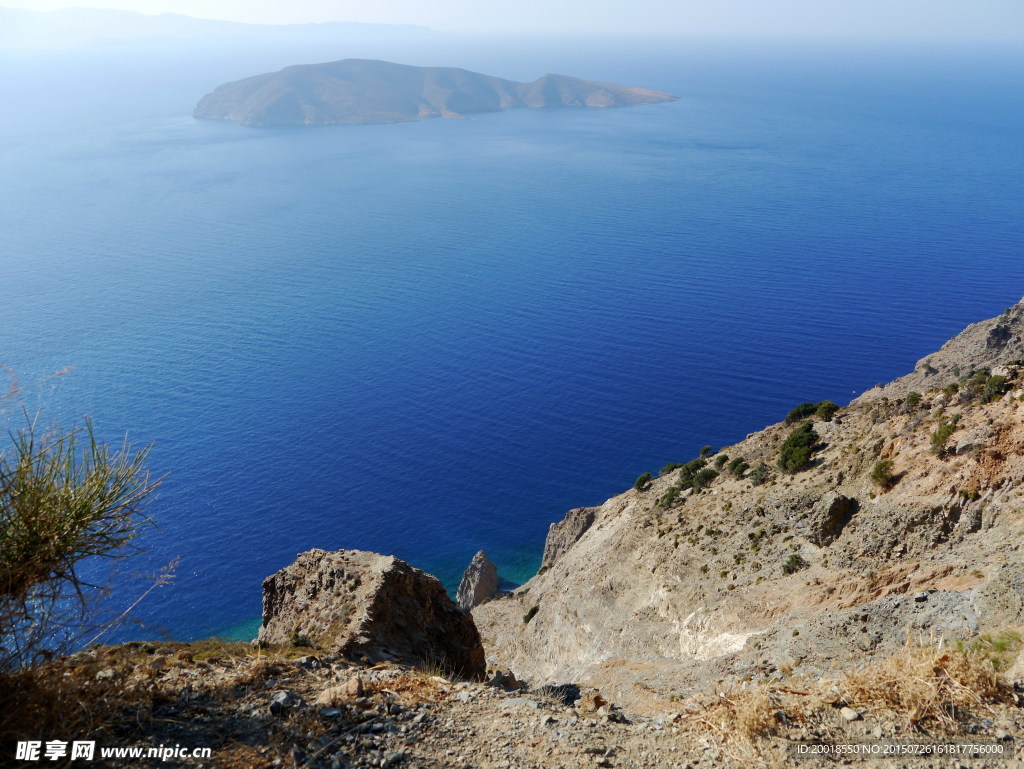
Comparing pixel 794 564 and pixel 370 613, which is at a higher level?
pixel 370 613

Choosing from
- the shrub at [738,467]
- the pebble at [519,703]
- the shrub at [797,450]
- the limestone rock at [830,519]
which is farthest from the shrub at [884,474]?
the pebble at [519,703]

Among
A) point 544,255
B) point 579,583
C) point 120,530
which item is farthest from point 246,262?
point 120,530

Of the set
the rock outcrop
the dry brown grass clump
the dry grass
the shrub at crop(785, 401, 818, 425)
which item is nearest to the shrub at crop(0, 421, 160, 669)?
the dry grass

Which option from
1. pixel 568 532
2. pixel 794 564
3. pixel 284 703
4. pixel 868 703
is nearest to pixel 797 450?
pixel 794 564

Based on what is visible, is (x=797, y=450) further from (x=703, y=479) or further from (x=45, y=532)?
(x=45, y=532)

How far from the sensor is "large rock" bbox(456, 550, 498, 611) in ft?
180

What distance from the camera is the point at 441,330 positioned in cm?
10581

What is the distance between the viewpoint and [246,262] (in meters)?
130

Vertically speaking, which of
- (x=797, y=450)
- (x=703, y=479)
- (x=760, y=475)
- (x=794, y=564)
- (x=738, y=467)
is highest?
(x=797, y=450)

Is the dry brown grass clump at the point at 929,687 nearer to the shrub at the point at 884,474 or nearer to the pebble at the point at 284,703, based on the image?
the pebble at the point at 284,703

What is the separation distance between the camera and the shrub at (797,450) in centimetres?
3375

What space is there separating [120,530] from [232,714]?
11.0ft

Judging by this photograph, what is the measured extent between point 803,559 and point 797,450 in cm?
800

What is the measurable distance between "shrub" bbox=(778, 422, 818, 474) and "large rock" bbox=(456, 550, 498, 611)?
27.4 meters
